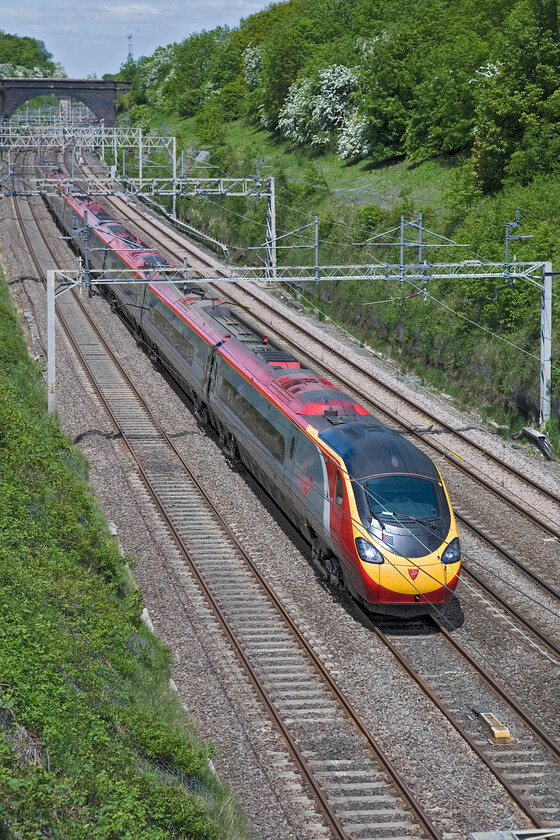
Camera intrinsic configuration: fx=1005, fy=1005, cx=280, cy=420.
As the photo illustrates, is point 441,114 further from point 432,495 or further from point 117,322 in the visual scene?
point 432,495

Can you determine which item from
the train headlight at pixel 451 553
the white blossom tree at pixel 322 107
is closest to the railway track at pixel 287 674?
the train headlight at pixel 451 553

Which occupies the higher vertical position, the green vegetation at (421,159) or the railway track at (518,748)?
the green vegetation at (421,159)

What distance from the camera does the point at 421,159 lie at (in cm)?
4938

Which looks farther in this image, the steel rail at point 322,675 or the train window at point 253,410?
the train window at point 253,410

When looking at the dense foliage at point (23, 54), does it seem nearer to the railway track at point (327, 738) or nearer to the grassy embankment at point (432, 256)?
the grassy embankment at point (432, 256)

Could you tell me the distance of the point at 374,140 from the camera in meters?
53.9

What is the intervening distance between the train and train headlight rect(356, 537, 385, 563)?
2 cm

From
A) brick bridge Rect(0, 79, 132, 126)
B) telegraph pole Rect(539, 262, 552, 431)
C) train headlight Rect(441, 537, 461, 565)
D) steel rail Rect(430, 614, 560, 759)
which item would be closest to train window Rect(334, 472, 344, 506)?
train headlight Rect(441, 537, 461, 565)

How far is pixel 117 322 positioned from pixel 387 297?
1024 cm

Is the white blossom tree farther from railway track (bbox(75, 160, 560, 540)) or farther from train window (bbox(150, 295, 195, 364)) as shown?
train window (bbox(150, 295, 195, 364))

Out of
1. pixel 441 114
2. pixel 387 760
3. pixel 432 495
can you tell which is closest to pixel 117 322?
pixel 441 114

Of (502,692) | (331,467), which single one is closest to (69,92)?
(331,467)

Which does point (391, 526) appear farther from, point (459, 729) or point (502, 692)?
point (459, 729)

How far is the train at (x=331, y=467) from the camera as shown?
50.7ft
